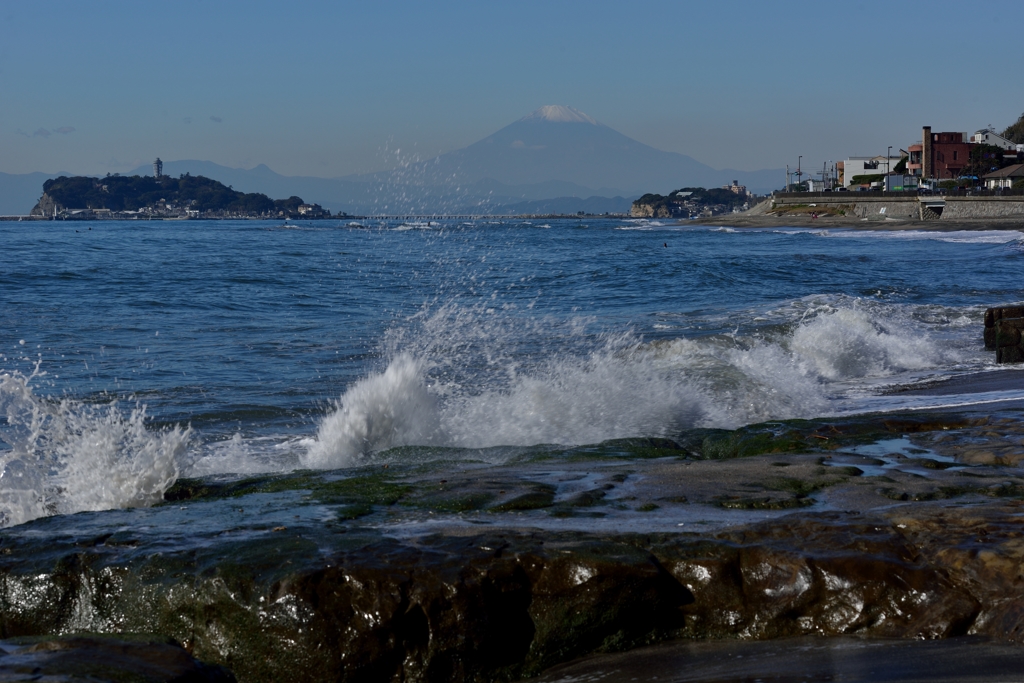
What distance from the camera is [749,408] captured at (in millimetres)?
9148

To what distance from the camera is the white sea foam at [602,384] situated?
795 cm

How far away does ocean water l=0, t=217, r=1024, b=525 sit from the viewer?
7.39 meters

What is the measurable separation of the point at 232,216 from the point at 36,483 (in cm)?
16753

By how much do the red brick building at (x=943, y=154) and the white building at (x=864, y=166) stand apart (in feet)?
55.3

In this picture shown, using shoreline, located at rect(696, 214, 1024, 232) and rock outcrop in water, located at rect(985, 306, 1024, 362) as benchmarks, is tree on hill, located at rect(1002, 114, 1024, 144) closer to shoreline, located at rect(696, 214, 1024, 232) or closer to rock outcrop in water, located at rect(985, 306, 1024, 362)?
shoreline, located at rect(696, 214, 1024, 232)

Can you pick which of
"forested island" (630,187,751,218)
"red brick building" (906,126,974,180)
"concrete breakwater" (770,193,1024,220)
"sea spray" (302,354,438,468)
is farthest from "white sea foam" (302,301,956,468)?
"forested island" (630,187,751,218)

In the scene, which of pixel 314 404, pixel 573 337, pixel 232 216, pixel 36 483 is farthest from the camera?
pixel 232 216

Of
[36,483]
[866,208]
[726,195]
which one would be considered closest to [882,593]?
[36,483]

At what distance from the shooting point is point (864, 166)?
116 m

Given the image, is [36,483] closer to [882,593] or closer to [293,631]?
[293,631]

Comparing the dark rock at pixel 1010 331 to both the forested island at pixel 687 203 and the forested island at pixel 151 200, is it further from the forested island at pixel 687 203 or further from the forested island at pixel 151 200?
the forested island at pixel 687 203

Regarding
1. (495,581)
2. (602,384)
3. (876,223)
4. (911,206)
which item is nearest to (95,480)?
(495,581)

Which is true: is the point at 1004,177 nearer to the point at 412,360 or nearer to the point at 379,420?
the point at 412,360

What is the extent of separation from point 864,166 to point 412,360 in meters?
119
